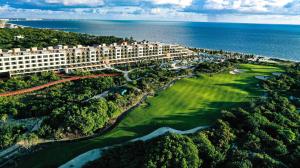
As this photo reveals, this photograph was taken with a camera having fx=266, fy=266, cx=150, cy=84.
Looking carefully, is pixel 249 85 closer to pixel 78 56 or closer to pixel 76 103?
pixel 76 103

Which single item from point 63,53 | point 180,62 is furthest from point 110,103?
point 180,62

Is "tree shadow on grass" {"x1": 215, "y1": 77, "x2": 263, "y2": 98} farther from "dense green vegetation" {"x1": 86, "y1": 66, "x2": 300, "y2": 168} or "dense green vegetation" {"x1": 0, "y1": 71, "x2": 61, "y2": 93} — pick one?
"dense green vegetation" {"x1": 0, "y1": 71, "x2": 61, "y2": 93}

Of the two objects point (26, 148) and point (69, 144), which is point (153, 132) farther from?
point (26, 148)

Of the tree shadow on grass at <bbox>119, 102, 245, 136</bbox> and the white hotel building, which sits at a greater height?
the white hotel building

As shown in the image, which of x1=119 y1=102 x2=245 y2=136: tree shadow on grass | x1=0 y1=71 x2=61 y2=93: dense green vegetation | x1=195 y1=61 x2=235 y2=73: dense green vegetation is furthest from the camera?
x1=195 y1=61 x2=235 y2=73: dense green vegetation

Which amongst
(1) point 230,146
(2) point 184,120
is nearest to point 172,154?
(1) point 230,146

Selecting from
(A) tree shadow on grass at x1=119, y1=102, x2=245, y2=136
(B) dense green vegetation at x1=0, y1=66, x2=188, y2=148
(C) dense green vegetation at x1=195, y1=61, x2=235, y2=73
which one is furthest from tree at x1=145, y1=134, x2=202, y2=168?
(C) dense green vegetation at x1=195, y1=61, x2=235, y2=73

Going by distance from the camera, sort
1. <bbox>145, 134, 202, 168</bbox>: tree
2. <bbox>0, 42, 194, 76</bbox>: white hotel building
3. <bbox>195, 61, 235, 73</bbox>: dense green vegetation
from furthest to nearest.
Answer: <bbox>195, 61, 235, 73</bbox>: dense green vegetation → <bbox>0, 42, 194, 76</bbox>: white hotel building → <bbox>145, 134, 202, 168</bbox>: tree

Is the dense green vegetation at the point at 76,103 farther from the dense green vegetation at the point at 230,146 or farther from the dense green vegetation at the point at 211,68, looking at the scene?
the dense green vegetation at the point at 211,68
